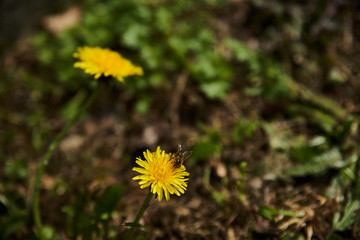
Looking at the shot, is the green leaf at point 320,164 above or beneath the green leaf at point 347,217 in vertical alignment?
above

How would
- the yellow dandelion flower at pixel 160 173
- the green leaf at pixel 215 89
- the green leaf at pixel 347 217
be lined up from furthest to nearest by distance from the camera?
the green leaf at pixel 215 89 < the green leaf at pixel 347 217 < the yellow dandelion flower at pixel 160 173

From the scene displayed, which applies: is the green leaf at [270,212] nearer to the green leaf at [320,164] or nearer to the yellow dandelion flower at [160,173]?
the green leaf at [320,164]

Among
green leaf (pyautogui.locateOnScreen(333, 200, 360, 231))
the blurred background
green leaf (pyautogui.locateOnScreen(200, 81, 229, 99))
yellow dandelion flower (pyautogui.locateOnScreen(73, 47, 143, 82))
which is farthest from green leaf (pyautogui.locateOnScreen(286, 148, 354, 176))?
yellow dandelion flower (pyautogui.locateOnScreen(73, 47, 143, 82))

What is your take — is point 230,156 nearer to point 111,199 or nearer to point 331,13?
point 111,199

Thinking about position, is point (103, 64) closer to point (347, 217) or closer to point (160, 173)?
point (160, 173)

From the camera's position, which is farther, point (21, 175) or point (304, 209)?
point (21, 175)

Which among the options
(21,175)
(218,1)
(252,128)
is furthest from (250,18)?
(21,175)

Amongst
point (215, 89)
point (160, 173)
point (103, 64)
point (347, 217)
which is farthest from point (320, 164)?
point (103, 64)

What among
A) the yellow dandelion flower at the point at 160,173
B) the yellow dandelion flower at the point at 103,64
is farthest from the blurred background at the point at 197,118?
the yellow dandelion flower at the point at 160,173
